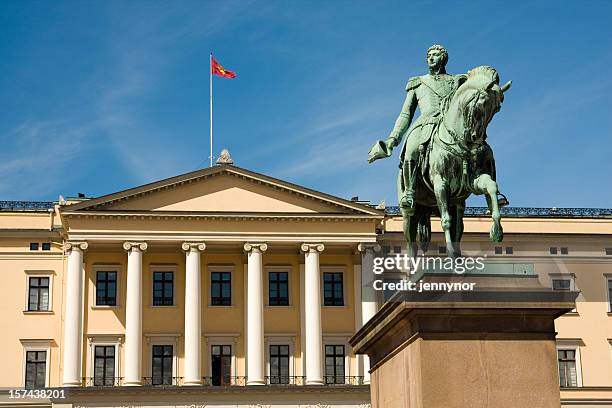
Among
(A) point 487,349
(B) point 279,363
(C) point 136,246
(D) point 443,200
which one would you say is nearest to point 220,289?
(B) point 279,363

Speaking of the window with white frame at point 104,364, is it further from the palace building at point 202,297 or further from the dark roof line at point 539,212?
the dark roof line at point 539,212

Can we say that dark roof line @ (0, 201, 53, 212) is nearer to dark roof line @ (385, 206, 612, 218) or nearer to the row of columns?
the row of columns

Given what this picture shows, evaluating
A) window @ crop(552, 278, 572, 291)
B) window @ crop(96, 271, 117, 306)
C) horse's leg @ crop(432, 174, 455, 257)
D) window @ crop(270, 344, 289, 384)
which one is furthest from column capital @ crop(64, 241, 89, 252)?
window @ crop(552, 278, 572, 291)

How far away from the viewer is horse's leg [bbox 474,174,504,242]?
12414mm

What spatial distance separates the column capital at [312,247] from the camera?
182ft

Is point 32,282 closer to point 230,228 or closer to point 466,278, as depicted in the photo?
point 230,228

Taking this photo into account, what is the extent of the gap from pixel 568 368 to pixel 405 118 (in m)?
46.0

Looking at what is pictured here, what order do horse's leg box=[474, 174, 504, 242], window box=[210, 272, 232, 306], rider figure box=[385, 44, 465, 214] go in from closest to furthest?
horse's leg box=[474, 174, 504, 242] < rider figure box=[385, 44, 465, 214] < window box=[210, 272, 232, 306]

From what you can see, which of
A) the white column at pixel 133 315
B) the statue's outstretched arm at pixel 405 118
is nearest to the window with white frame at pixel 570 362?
the white column at pixel 133 315

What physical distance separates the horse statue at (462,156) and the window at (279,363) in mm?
43073

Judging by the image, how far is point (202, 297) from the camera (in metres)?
56.5

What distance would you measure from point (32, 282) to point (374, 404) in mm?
45423

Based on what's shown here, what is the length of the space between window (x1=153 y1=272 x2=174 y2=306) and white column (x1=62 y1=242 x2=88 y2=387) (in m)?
4.00

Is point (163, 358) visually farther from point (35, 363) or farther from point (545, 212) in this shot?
point (545, 212)
